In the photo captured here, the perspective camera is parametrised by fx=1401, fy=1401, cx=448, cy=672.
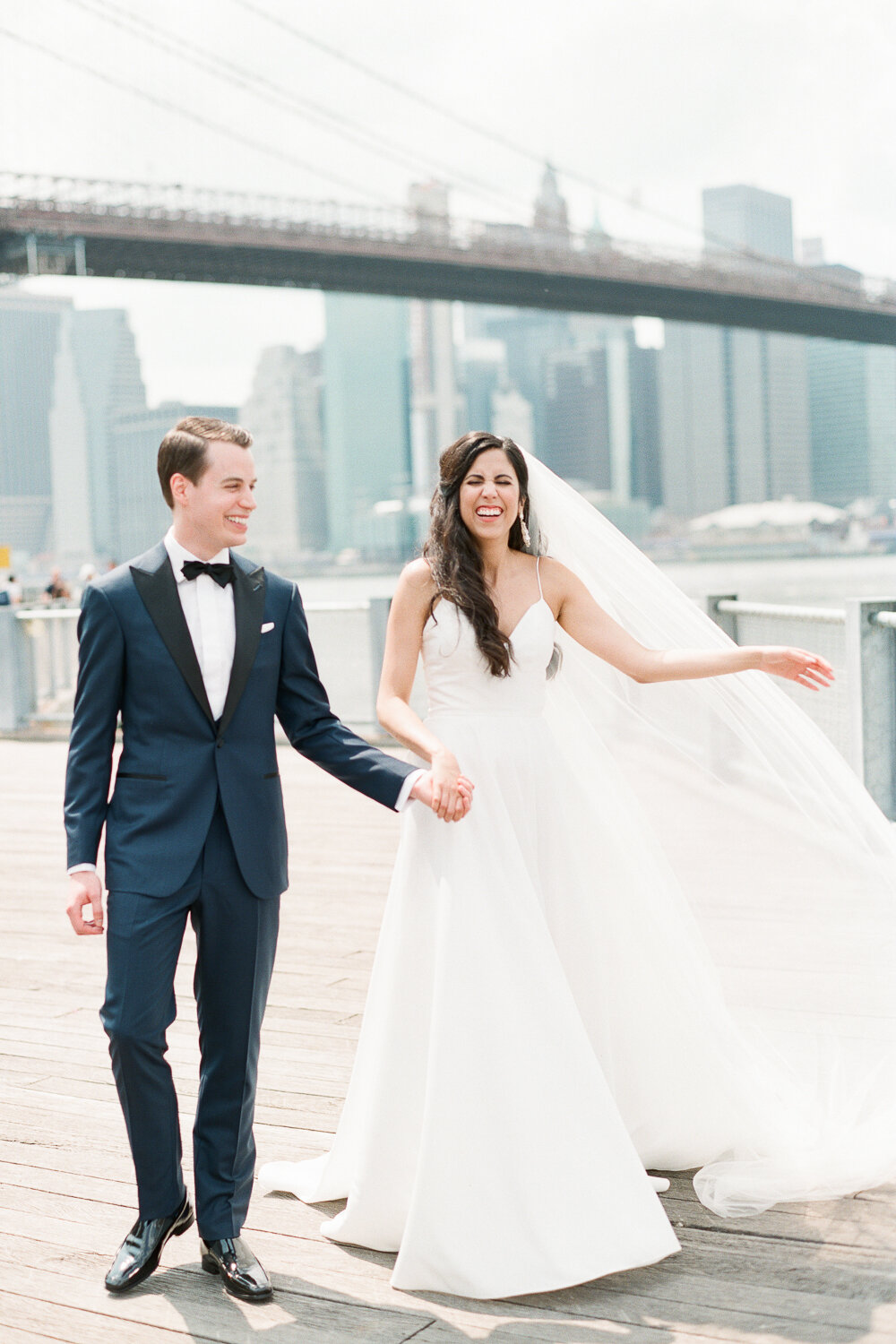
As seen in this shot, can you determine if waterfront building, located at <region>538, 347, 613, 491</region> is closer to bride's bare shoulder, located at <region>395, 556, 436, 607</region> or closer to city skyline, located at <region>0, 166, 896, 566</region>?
city skyline, located at <region>0, 166, 896, 566</region>

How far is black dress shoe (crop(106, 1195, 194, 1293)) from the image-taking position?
211cm

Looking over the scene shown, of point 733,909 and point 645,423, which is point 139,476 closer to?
point 645,423

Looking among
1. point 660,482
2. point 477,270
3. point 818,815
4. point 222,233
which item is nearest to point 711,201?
point 660,482

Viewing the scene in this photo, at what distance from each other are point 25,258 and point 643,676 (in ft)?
74.0

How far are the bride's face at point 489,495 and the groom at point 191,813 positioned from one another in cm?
36

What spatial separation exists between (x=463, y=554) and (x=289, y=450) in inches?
2081

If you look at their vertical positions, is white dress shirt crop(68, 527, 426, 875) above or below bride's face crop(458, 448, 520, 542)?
below

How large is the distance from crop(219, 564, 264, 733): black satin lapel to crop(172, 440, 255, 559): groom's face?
66 mm

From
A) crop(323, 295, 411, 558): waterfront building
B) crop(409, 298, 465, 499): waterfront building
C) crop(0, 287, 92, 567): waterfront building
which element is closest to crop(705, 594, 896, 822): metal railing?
crop(0, 287, 92, 567): waterfront building

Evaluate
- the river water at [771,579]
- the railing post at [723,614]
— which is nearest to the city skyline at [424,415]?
the river water at [771,579]

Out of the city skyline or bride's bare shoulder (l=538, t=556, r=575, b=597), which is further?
the city skyline

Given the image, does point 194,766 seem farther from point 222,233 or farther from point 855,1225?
point 222,233

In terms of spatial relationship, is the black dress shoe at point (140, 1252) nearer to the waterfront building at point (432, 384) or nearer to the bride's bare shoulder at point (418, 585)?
the bride's bare shoulder at point (418, 585)

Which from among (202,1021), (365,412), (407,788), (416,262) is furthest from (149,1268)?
(365,412)
